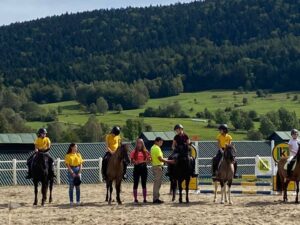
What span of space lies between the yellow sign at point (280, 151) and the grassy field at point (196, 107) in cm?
6145

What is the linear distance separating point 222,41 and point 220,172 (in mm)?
177200

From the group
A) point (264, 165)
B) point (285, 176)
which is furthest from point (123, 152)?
point (264, 165)

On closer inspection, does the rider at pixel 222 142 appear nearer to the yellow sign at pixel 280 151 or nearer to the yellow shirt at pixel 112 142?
the yellow shirt at pixel 112 142

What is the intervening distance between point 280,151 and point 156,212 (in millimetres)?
7531

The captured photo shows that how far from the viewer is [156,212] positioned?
17766 mm

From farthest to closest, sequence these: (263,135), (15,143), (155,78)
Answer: (155,78) → (263,135) → (15,143)

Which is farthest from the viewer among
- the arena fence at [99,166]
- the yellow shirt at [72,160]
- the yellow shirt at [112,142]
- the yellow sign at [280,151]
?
the arena fence at [99,166]

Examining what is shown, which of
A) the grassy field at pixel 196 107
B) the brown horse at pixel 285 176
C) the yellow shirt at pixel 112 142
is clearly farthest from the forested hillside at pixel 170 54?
the yellow shirt at pixel 112 142

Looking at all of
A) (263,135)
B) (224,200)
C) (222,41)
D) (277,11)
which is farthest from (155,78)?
(224,200)

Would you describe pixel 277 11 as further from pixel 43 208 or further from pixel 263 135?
pixel 43 208

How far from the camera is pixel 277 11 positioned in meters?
197

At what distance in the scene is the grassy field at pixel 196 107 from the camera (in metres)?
97.3

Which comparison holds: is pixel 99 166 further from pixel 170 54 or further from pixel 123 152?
pixel 170 54

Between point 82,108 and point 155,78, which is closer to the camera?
point 82,108
